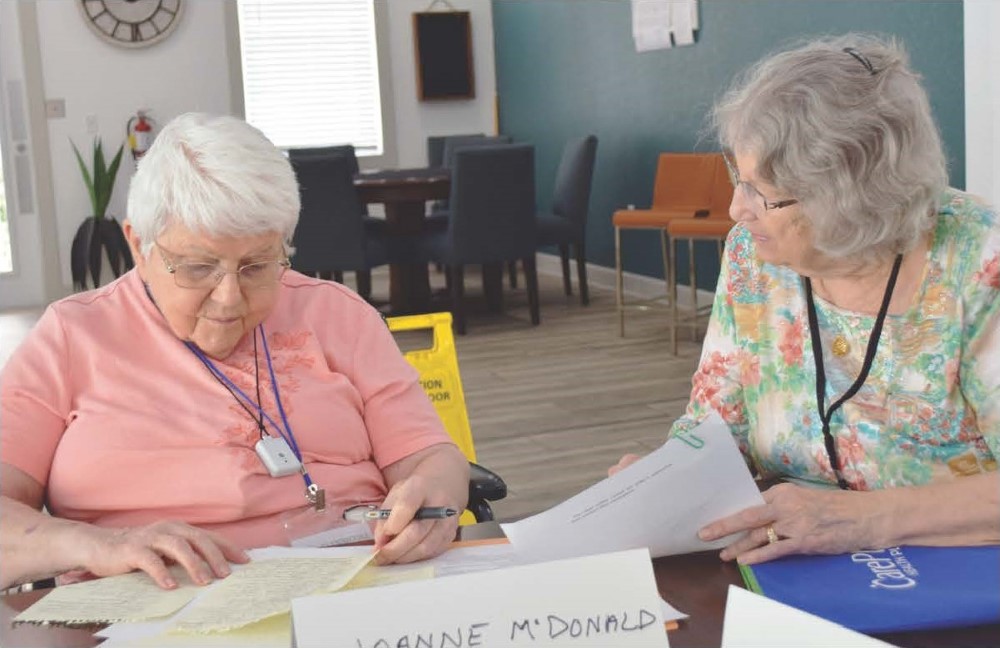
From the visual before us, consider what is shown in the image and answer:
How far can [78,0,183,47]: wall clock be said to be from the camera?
31.1ft

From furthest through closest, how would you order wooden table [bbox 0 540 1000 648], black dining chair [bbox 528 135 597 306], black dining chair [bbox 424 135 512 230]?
black dining chair [bbox 424 135 512 230] < black dining chair [bbox 528 135 597 306] < wooden table [bbox 0 540 1000 648]

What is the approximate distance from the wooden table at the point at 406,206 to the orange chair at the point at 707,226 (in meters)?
1.64

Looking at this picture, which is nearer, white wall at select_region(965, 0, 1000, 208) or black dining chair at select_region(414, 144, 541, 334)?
white wall at select_region(965, 0, 1000, 208)

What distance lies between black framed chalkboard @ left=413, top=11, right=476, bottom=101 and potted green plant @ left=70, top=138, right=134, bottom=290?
251 cm

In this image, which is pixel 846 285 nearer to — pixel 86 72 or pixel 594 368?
pixel 594 368

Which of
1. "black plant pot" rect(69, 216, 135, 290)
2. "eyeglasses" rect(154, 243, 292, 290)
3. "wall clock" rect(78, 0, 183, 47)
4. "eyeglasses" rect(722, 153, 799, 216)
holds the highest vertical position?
"wall clock" rect(78, 0, 183, 47)

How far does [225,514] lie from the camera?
1.76m

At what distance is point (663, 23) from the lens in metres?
7.70

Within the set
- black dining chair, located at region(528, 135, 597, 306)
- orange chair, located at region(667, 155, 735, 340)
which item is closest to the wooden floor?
orange chair, located at region(667, 155, 735, 340)

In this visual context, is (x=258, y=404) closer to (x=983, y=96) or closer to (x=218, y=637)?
(x=218, y=637)

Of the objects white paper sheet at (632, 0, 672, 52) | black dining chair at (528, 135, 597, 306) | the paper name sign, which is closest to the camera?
the paper name sign

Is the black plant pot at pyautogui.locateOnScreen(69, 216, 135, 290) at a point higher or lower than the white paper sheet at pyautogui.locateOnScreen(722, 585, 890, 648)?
lower

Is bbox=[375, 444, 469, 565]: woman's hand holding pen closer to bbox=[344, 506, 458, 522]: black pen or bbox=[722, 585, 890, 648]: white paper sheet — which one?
bbox=[344, 506, 458, 522]: black pen

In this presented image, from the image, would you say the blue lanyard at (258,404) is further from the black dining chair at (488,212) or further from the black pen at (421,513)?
the black dining chair at (488,212)
